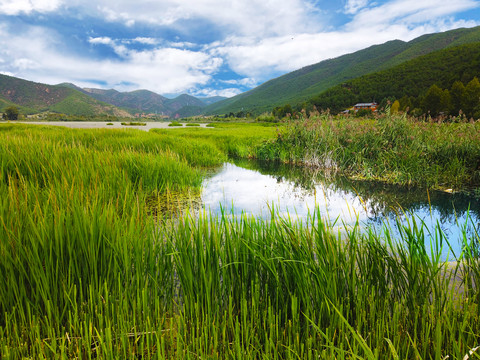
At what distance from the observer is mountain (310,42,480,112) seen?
71.4 m

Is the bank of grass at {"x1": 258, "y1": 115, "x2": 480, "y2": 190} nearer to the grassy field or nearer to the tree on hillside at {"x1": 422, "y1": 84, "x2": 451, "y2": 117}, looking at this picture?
the grassy field

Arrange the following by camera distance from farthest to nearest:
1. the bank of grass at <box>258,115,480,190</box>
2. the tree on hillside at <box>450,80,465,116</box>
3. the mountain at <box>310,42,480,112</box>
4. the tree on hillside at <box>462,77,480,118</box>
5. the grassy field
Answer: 1. the mountain at <box>310,42,480,112</box>
2. the tree on hillside at <box>450,80,465,116</box>
3. the tree on hillside at <box>462,77,480,118</box>
4. the bank of grass at <box>258,115,480,190</box>
5. the grassy field

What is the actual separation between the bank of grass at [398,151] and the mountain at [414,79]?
70353 mm

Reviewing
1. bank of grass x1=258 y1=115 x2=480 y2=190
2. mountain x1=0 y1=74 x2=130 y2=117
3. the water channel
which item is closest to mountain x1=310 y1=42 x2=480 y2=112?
bank of grass x1=258 y1=115 x2=480 y2=190

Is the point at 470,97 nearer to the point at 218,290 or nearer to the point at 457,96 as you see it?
the point at 457,96

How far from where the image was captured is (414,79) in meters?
83.6

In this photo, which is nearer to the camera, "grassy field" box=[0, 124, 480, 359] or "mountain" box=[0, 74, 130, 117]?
"grassy field" box=[0, 124, 480, 359]

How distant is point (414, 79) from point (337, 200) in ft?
335

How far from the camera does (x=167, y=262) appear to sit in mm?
Answer: 2160

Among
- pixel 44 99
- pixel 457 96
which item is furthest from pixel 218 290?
pixel 44 99

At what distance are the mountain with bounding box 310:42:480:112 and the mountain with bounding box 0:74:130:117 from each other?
11643 centimetres

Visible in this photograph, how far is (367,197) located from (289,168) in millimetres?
4375

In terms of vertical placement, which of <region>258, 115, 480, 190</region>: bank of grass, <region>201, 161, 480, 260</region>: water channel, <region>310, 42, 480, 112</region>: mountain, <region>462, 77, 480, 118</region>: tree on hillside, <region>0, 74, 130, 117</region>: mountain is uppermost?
<region>0, 74, 130, 117</region>: mountain

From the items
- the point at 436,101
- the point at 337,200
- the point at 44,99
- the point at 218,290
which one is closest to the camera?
the point at 218,290
